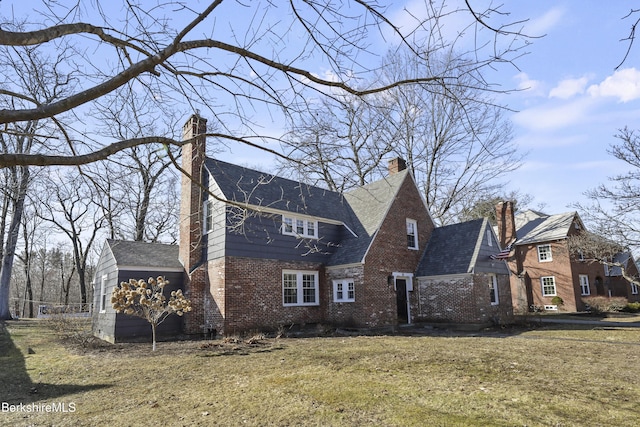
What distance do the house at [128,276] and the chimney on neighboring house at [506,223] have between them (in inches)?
890

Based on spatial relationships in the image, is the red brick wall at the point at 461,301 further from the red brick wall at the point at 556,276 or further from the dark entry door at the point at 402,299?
the red brick wall at the point at 556,276

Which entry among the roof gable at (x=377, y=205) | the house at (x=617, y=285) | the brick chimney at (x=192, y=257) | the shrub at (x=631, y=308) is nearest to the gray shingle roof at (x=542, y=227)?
the house at (x=617, y=285)

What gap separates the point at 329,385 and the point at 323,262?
11266mm

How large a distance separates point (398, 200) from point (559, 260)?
1733 centimetres

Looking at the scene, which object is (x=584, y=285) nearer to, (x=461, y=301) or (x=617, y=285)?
(x=617, y=285)


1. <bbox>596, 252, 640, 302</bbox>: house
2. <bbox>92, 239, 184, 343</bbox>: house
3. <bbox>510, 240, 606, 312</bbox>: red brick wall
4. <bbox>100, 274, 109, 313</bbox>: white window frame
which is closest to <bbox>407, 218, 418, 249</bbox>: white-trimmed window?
<bbox>92, 239, 184, 343</bbox>: house

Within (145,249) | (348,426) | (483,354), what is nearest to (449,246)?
(483,354)

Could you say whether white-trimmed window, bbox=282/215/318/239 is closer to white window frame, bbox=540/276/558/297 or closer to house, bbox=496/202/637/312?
house, bbox=496/202/637/312

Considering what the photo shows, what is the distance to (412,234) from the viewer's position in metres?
19.4

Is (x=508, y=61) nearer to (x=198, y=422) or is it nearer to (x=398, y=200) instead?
(x=198, y=422)

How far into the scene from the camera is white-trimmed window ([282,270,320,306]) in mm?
16172

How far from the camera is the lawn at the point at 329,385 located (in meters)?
4.96

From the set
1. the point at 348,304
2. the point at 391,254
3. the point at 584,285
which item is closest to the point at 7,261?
the point at 348,304

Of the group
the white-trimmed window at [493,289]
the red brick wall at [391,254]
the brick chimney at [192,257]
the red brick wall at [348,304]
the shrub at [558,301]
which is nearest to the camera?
the brick chimney at [192,257]
